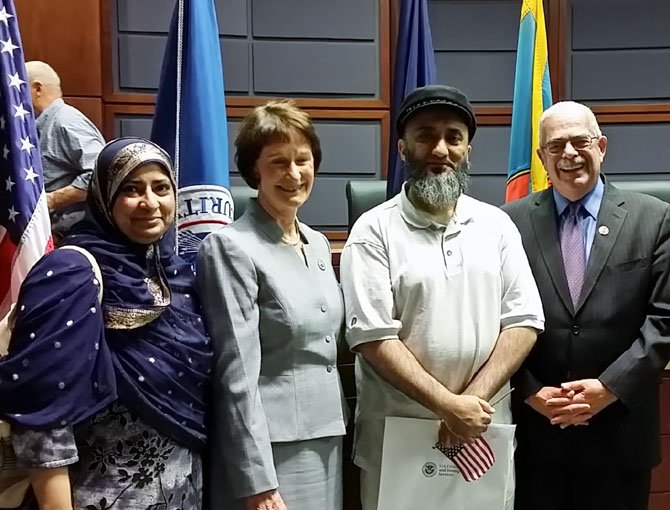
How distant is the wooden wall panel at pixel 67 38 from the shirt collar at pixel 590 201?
117 inches

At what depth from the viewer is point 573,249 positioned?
5.88 ft

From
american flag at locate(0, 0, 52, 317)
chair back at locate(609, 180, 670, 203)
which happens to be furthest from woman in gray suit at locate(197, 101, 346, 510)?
chair back at locate(609, 180, 670, 203)

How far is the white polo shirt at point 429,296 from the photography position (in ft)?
5.15

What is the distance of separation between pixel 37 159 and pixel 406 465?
1.12 m

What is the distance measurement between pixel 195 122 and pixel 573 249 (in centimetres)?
122

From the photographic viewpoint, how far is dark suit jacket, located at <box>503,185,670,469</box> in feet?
5.62

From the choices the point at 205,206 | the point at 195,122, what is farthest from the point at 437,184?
the point at 195,122

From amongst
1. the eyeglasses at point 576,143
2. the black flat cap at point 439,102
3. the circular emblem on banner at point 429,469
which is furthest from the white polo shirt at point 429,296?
the eyeglasses at point 576,143

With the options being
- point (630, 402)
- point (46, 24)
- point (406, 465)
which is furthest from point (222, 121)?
point (46, 24)

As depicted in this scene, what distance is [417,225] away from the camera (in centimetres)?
165

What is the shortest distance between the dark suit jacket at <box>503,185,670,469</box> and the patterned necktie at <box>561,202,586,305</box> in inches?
0.7

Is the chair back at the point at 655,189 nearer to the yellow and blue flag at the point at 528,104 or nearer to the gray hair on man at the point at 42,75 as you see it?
the yellow and blue flag at the point at 528,104

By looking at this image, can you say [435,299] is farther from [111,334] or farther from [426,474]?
[111,334]

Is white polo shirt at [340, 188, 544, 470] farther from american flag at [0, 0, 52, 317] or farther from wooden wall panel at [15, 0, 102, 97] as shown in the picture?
wooden wall panel at [15, 0, 102, 97]
